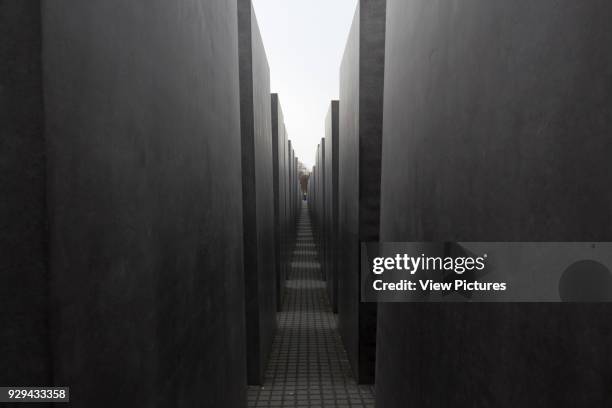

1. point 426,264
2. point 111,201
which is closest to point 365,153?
point 426,264

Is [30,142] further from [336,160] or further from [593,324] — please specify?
[336,160]

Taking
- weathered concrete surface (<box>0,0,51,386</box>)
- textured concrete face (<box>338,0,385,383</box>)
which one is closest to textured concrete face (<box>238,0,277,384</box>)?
textured concrete face (<box>338,0,385,383</box>)

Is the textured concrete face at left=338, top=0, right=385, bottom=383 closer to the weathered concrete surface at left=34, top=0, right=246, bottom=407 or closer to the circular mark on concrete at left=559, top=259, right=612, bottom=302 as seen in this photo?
the weathered concrete surface at left=34, top=0, right=246, bottom=407

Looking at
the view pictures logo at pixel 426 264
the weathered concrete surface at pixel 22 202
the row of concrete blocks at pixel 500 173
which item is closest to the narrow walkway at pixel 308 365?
the row of concrete blocks at pixel 500 173

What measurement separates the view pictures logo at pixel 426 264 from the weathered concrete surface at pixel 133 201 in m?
1.37

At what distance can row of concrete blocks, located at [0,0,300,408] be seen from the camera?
1.37 metres

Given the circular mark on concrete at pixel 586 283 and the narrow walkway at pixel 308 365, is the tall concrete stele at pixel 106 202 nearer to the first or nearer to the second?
the circular mark on concrete at pixel 586 283

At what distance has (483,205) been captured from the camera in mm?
2277

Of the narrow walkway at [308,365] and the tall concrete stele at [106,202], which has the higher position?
the tall concrete stele at [106,202]

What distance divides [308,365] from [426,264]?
623cm

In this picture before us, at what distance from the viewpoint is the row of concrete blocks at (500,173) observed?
150 cm

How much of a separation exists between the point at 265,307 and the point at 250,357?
1.23 metres

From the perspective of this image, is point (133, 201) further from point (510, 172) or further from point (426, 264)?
point (426, 264)

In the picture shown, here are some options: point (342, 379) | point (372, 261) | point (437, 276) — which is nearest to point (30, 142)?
point (437, 276)
